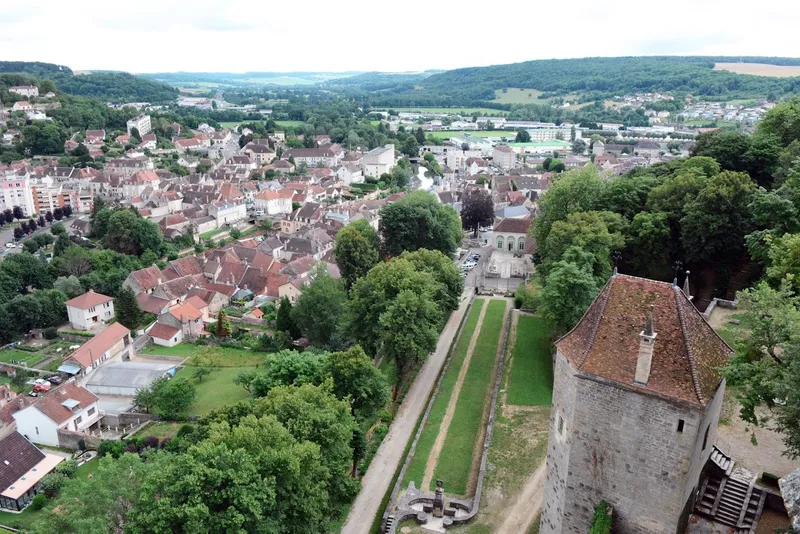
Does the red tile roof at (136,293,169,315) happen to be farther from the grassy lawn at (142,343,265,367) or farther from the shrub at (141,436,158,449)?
the shrub at (141,436,158,449)

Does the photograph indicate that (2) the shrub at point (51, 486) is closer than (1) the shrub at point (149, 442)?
Yes

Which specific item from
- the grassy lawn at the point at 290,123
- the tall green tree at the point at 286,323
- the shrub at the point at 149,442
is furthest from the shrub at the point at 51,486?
the grassy lawn at the point at 290,123

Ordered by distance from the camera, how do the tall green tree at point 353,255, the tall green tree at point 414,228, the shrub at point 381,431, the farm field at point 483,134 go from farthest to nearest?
1. the farm field at point 483,134
2. the tall green tree at point 414,228
3. the tall green tree at point 353,255
4. the shrub at point 381,431

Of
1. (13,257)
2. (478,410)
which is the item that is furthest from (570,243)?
(13,257)

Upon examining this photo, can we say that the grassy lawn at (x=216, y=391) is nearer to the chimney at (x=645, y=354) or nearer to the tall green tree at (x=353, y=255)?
the tall green tree at (x=353, y=255)

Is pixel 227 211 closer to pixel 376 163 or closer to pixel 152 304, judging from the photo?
pixel 152 304

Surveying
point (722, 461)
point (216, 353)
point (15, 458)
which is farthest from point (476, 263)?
point (15, 458)
